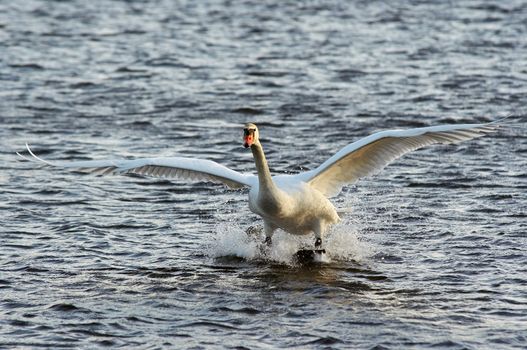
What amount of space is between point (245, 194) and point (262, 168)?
3718 mm

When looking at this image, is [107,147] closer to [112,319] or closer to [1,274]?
[1,274]

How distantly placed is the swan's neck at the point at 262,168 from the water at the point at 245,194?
3.36 feet

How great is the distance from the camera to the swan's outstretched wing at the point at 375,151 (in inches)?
482

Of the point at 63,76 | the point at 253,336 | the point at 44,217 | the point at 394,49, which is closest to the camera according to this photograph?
the point at 253,336

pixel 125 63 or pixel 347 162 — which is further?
pixel 125 63

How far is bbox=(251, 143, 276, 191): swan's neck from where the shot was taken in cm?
1188

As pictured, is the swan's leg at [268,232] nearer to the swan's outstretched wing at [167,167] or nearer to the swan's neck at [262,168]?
the swan's outstretched wing at [167,167]

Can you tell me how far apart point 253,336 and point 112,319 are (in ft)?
4.56

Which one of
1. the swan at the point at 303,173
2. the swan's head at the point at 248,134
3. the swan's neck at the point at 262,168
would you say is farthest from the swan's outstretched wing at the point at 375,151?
the swan's head at the point at 248,134

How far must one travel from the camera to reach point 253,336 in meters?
10.1

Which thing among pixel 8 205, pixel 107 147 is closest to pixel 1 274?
pixel 8 205

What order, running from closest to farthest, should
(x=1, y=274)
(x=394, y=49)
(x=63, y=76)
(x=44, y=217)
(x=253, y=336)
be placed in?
(x=253, y=336) < (x=1, y=274) < (x=44, y=217) < (x=63, y=76) < (x=394, y=49)

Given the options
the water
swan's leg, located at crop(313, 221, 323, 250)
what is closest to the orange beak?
the water

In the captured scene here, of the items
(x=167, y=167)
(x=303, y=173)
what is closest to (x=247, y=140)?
(x=303, y=173)
